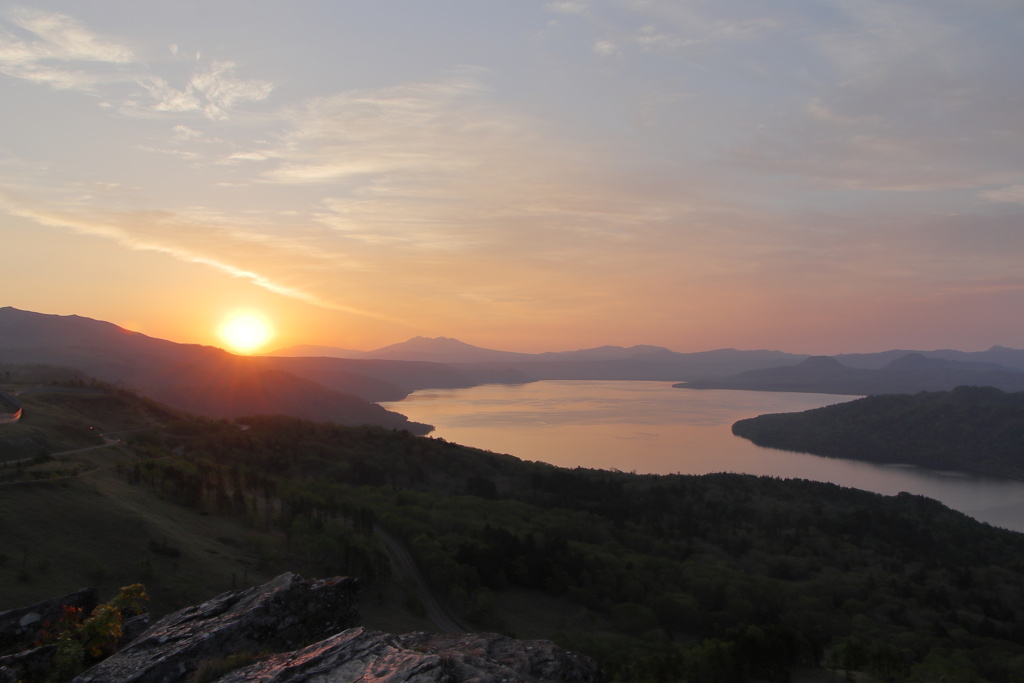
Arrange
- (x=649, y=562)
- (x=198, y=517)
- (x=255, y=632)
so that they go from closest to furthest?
(x=255, y=632) < (x=198, y=517) < (x=649, y=562)

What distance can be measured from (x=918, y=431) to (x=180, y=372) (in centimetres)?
15042

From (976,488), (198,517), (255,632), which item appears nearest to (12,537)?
(198,517)

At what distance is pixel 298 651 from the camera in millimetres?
8203

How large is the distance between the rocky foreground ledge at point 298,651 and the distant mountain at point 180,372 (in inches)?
4021

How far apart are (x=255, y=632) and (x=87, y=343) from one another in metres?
164

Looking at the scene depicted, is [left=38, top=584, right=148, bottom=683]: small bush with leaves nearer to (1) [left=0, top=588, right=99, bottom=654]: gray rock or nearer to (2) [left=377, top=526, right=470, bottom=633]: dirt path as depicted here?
(1) [left=0, top=588, right=99, bottom=654]: gray rock

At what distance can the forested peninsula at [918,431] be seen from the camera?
11294cm

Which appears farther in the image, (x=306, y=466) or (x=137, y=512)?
(x=306, y=466)

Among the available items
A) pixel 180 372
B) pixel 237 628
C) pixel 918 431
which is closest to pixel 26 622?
pixel 237 628

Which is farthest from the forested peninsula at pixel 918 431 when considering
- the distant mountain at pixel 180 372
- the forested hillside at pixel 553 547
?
the distant mountain at pixel 180 372

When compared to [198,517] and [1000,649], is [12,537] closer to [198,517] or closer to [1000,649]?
[198,517]

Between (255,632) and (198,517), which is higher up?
(255,632)

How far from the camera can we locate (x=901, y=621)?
31516 millimetres

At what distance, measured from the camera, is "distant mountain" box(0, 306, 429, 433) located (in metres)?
110
